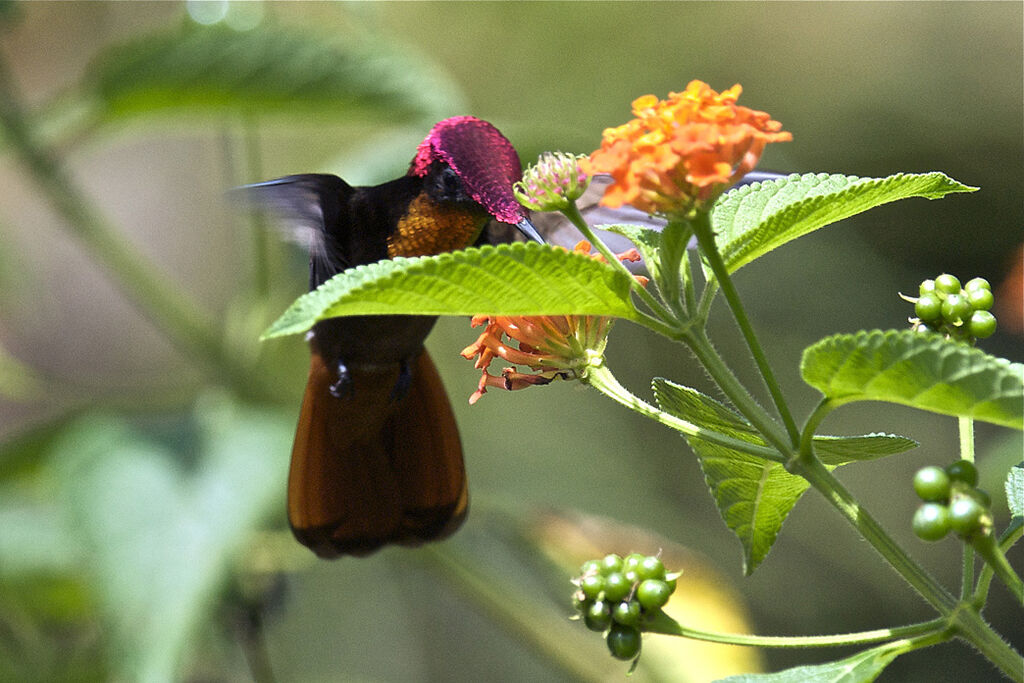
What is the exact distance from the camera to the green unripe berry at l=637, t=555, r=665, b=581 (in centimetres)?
69

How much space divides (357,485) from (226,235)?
248 cm

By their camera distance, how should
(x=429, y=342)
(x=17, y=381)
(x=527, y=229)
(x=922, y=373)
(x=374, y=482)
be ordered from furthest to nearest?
1. (x=429, y=342)
2. (x=17, y=381)
3. (x=374, y=482)
4. (x=527, y=229)
5. (x=922, y=373)

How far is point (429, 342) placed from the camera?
3.02 meters

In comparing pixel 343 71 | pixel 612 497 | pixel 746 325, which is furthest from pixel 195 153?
pixel 746 325

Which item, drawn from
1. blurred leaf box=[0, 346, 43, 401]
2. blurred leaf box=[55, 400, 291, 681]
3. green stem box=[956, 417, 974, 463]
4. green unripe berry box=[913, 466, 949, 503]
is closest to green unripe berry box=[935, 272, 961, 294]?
green stem box=[956, 417, 974, 463]

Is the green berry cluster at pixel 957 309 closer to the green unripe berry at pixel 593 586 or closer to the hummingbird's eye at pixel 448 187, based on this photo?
the green unripe berry at pixel 593 586

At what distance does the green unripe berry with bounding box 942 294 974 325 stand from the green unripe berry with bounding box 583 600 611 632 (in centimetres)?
30

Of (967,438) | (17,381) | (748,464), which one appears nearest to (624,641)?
(748,464)

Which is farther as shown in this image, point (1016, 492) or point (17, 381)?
point (17, 381)

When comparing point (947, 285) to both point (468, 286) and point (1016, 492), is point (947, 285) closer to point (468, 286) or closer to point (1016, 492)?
point (1016, 492)

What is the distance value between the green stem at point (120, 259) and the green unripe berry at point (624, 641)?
106 cm

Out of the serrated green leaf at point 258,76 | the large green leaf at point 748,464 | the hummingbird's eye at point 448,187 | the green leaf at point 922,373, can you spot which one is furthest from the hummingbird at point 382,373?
the serrated green leaf at point 258,76

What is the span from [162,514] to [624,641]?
0.85 metres

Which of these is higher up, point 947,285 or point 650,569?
point 947,285
